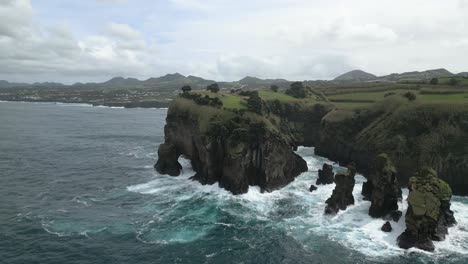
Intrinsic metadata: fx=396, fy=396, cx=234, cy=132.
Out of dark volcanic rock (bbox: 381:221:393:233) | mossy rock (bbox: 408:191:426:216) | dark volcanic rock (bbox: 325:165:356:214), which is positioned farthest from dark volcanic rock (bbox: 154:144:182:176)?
mossy rock (bbox: 408:191:426:216)

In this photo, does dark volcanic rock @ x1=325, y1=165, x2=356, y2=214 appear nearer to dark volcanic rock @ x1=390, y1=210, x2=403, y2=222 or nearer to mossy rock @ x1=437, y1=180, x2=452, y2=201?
dark volcanic rock @ x1=390, y1=210, x2=403, y2=222

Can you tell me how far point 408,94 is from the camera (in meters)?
104

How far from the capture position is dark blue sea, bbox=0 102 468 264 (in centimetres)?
5225

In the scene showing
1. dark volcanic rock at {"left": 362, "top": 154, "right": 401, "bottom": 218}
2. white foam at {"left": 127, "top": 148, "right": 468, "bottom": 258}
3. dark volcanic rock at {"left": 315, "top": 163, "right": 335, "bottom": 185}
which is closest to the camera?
white foam at {"left": 127, "top": 148, "right": 468, "bottom": 258}

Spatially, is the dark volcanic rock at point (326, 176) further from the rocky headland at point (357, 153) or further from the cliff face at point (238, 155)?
the cliff face at point (238, 155)

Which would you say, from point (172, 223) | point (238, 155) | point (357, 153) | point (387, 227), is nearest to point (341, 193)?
point (387, 227)

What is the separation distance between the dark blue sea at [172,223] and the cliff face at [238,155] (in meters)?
2.75

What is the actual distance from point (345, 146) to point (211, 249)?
62.4m

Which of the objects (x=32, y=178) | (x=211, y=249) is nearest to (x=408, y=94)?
(x=211, y=249)

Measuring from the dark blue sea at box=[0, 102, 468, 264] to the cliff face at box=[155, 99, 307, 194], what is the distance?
2751 mm

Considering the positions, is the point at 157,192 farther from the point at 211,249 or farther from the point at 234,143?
the point at 211,249

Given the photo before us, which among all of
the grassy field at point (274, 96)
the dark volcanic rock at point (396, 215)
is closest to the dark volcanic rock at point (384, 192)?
the dark volcanic rock at point (396, 215)

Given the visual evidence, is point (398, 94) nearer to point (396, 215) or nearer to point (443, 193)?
point (396, 215)

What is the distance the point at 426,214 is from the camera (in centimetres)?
5475
